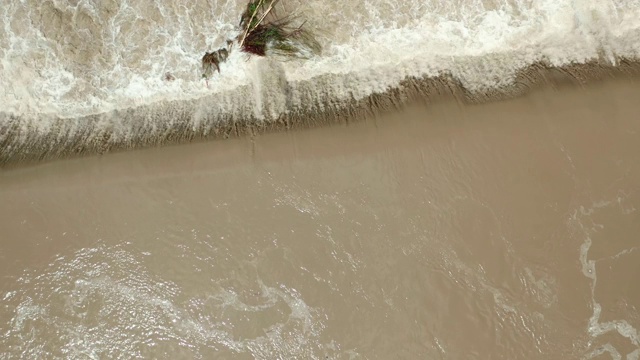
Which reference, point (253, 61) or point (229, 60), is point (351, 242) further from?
point (229, 60)

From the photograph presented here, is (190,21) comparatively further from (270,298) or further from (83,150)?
(270,298)

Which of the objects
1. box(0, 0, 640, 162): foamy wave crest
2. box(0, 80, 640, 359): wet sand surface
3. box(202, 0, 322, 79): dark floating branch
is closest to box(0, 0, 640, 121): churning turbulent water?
box(0, 0, 640, 162): foamy wave crest

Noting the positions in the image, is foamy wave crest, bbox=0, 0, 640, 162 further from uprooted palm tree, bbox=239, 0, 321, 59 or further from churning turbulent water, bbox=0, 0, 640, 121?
uprooted palm tree, bbox=239, 0, 321, 59

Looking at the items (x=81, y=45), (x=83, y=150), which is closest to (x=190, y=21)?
(x=81, y=45)

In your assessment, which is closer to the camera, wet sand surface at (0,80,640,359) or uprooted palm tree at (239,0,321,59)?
wet sand surface at (0,80,640,359)

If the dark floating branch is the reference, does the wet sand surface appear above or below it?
below

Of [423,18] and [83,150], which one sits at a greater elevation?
[423,18]

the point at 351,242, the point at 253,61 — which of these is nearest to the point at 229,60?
the point at 253,61
